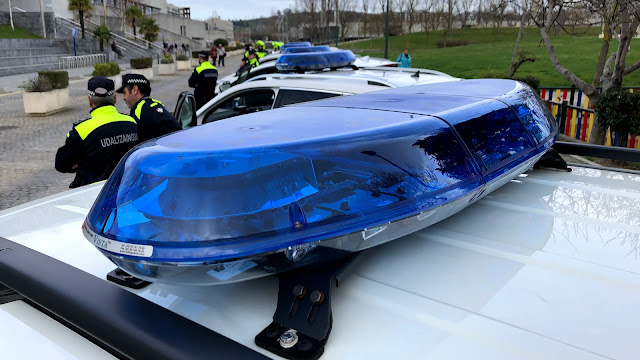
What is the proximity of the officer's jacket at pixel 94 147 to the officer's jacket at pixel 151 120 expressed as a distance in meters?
0.70

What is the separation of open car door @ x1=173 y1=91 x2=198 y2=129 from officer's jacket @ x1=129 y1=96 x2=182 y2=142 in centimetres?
49

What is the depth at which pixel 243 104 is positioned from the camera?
722 centimetres

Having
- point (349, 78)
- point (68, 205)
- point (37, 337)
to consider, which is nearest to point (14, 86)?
point (349, 78)

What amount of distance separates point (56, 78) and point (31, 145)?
563 cm

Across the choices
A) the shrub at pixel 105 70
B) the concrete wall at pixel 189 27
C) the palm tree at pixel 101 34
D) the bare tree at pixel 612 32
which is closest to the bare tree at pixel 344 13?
the concrete wall at pixel 189 27

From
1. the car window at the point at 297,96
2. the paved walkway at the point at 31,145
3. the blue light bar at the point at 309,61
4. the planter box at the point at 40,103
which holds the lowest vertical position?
the paved walkway at the point at 31,145

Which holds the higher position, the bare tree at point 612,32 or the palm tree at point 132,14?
the palm tree at point 132,14

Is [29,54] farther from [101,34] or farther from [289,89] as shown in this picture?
[289,89]

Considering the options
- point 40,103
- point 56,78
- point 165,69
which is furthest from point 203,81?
point 165,69

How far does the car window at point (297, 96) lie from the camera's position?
6.05 metres

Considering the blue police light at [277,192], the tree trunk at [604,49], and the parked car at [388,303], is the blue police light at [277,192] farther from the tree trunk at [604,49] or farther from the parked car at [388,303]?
the tree trunk at [604,49]

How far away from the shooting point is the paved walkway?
791 centimetres

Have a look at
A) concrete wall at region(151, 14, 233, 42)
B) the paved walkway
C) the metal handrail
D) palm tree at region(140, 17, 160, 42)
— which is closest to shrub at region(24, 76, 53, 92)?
the paved walkway

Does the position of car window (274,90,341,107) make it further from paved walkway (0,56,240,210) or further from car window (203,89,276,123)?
paved walkway (0,56,240,210)
